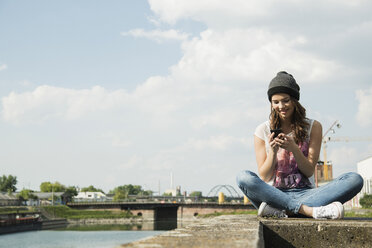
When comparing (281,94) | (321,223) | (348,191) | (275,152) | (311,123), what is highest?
(281,94)

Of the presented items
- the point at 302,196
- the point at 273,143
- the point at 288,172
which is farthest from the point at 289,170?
the point at 273,143

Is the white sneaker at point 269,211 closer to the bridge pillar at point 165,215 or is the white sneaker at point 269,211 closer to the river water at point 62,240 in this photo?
the river water at point 62,240

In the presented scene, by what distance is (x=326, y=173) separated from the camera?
7431 cm

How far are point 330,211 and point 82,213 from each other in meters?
77.4

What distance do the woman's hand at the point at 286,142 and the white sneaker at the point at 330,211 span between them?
1.93 feet

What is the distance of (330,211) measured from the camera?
3693mm

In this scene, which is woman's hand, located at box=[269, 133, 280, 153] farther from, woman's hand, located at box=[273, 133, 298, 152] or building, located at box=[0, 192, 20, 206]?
building, located at box=[0, 192, 20, 206]

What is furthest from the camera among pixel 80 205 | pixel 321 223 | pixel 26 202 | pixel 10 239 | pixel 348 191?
pixel 26 202

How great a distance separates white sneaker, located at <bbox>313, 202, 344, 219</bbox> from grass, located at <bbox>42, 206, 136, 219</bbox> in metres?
74.6

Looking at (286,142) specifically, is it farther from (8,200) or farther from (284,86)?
(8,200)

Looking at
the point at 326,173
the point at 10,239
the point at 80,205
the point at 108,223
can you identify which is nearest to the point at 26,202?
the point at 80,205

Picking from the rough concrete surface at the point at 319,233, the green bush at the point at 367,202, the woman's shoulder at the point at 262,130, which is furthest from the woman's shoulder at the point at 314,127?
the green bush at the point at 367,202

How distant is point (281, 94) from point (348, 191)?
1.11 m

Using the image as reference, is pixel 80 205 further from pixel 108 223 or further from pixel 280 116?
pixel 280 116
